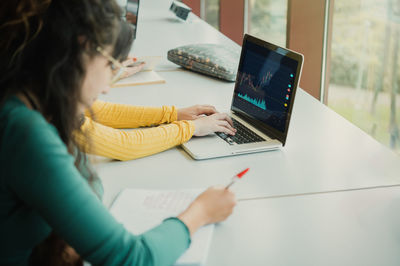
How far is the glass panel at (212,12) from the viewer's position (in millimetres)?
5695

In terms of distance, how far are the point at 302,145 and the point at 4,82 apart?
2.99 ft

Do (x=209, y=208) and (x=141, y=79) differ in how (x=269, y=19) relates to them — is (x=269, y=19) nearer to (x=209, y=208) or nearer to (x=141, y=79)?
(x=141, y=79)

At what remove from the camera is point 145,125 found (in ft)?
5.22

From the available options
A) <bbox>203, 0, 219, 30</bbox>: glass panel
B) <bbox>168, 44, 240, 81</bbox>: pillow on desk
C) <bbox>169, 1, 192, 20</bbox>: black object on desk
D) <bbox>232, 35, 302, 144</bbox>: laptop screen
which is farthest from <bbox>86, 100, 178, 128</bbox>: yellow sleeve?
<bbox>203, 0, 219, 30</bbox>: glass panel

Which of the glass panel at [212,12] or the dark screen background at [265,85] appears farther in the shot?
the glass panel at [212,12]

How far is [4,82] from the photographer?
794mm

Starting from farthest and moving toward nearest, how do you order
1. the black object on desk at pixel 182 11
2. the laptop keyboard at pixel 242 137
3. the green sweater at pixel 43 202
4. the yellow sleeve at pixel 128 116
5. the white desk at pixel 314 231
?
the black object on desk at pixel 182 11, the yellow sleeve at pixel 128 116, the laptop keyboard at pixel 242 137, the white desk at pixel 314 231, the green sweater at pixel 43 202

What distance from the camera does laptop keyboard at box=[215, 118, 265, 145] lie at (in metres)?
1.43

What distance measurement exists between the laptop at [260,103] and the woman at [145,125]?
0.13ft

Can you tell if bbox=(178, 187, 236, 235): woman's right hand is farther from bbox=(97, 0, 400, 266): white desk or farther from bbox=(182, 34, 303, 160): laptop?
bbox=(182, 34, 303, 160): laptop

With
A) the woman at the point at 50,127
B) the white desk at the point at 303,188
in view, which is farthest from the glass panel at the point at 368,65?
the woman at the point at 50,127

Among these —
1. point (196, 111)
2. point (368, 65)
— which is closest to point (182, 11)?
point (368, 65)

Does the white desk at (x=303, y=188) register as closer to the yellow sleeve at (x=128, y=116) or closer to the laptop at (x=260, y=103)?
the laptop at (x=260, y=103)

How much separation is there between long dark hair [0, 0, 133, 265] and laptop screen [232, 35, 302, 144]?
0.68 m
